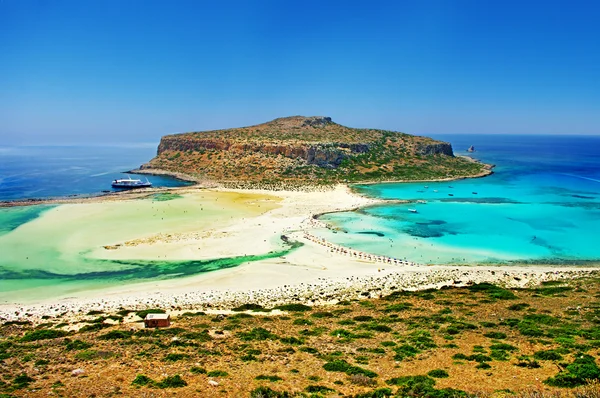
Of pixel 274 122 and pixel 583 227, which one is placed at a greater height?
pixel 274 122

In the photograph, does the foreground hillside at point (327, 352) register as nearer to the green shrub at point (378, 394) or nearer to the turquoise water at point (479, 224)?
the green shrub at point (378, 394)

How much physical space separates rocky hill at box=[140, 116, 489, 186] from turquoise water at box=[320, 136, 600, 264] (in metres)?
13.0

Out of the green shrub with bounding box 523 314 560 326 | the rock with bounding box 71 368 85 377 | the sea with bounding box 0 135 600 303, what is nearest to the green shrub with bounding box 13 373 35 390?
the rock with bounding box 71 368 85 377

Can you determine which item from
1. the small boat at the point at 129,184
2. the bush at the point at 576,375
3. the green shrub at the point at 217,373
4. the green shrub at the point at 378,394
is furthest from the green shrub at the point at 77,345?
the small boat at the point at 129,184

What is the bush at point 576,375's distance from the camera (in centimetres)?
1245

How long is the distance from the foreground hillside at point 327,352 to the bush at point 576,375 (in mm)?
37

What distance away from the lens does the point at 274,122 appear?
129500mm

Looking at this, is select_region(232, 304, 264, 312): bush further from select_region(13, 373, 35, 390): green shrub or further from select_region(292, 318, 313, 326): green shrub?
select_region(13, 373, 35, 390): green shrub

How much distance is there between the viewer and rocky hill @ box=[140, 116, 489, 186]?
291 feet

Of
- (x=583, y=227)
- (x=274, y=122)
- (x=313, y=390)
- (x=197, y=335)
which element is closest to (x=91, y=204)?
(x=197, y=335)

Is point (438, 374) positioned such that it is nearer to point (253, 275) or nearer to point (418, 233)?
point (253, 275)

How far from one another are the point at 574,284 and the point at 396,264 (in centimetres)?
1274

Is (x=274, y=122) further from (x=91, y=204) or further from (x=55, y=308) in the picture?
(x=55, y=308)

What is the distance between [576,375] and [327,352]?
349 inches
